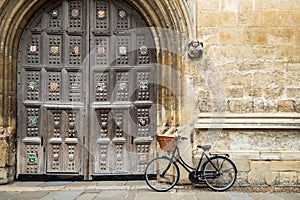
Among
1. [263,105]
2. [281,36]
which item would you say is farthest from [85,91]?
[281,36]

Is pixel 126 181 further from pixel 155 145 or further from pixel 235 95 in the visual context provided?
pixel 235 95

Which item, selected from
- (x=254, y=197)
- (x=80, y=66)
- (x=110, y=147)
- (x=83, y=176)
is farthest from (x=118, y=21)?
(x=254, y=197)

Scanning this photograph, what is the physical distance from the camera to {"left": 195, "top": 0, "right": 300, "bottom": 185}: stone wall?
6305mm

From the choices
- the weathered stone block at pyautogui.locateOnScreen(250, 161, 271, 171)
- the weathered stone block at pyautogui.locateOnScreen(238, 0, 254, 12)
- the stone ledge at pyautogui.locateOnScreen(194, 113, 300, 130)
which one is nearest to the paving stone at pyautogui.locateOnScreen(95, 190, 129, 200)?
the stone ledge at pyautogui.locateOnScreen(194, 113, 300, 130)

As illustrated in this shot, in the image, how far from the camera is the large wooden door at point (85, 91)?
677 centimetres

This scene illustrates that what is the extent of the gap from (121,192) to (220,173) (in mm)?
1606

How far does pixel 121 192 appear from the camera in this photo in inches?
233

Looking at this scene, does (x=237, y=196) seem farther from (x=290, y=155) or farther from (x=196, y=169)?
(x=290, y=155)

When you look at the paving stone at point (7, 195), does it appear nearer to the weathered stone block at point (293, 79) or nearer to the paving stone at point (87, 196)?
the paving stone at point (87, 196)

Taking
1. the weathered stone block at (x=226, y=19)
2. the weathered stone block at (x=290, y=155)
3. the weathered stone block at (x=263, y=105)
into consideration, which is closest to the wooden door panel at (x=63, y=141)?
the weathered stone block at (x=226, y=19)

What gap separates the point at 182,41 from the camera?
21.1 ft

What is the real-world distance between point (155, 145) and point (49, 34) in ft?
9.16

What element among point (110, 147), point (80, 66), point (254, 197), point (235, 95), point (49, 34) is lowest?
point (254, 197)

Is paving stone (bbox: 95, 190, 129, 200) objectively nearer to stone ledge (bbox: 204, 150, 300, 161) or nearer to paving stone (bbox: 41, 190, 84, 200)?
paving stone (bbox: 41, 190, 84, 200)
